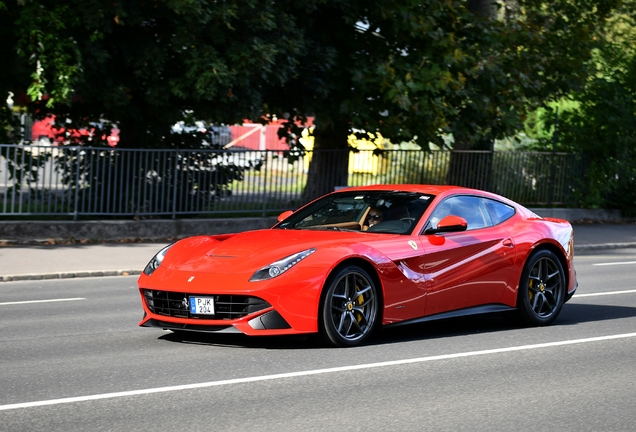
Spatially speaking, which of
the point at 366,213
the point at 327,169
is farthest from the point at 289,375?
the point at 327,169

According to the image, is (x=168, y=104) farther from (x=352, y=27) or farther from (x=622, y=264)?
(x=622, y=264)

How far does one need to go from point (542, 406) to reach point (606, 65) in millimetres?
24106

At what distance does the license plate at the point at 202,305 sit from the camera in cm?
843

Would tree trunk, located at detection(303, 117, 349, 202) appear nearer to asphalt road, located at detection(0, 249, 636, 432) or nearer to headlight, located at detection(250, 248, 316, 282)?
asphalt road, located at detection(0, 249, 636, 432)

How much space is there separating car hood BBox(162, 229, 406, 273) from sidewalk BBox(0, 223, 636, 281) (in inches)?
241

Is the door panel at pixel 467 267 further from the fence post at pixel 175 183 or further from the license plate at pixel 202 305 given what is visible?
the fence post at pixel 175 183

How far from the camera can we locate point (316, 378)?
7.56 m

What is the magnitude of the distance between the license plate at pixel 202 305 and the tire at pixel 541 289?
130 inches

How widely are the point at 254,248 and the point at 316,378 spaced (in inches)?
67.5

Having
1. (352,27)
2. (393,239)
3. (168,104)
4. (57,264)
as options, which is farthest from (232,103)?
(393,239)

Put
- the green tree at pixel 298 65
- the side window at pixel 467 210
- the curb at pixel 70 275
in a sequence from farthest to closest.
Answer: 1. the green tree at pixel 298 65
2. the curb at pixel 70 275
3. the side window at pixel 467 210

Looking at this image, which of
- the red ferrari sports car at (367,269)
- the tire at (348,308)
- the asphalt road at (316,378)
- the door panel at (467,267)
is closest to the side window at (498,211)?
the red ferrari sports car at (367,269)

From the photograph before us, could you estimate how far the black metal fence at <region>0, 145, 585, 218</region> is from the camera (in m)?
18.6

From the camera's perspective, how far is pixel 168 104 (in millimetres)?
19750
